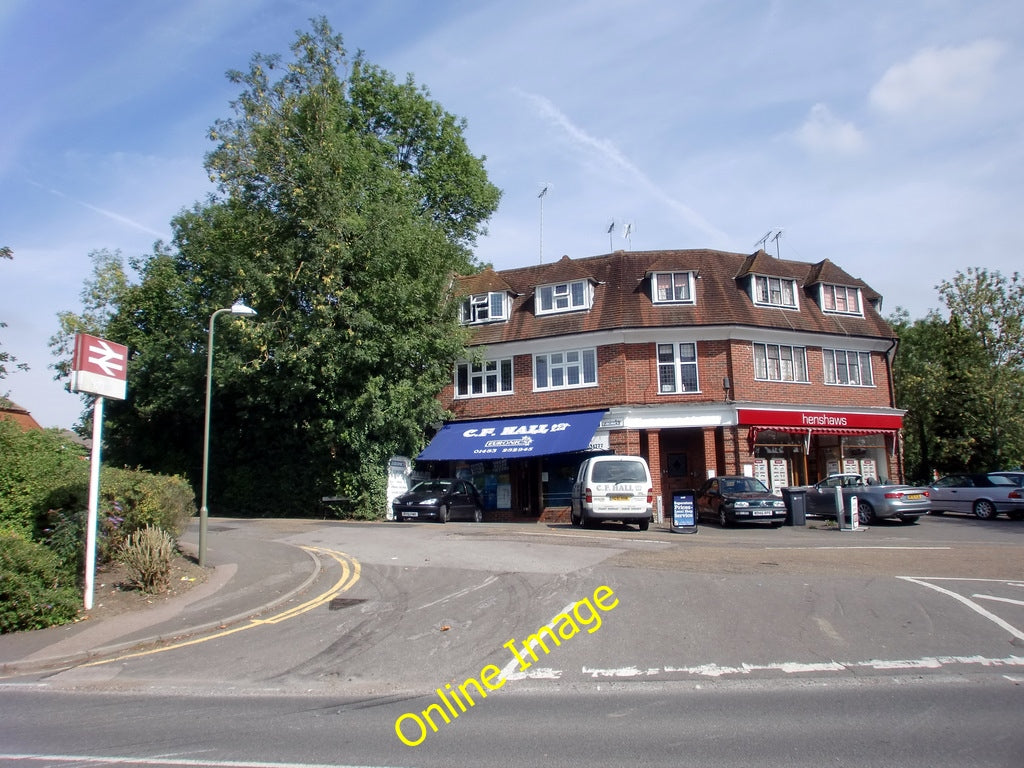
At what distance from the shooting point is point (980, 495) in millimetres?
24594

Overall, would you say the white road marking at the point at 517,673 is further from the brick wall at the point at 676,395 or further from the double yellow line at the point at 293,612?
the brick wall at the point at 676,395

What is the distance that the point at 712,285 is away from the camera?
2884 centimetres

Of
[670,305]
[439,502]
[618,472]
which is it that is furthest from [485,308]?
[618,472]

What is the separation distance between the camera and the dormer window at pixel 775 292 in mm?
29047

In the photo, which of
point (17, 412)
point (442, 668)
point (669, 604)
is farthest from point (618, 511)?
point (17, 412)

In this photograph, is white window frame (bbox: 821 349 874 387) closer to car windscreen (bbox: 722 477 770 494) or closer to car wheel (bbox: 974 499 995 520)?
car wheel (bbox: 974 499 995 520)

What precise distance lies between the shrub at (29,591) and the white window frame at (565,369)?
2023 cm

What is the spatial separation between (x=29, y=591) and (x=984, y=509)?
26.6m

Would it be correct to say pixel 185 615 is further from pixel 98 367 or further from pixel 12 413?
pixel 12 413

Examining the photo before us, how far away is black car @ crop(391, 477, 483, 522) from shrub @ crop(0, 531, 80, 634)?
15.0m

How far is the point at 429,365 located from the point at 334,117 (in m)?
10.0

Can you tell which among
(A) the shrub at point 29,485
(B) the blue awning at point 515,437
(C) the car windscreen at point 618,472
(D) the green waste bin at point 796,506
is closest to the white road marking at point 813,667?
(A) the shrub at point 29,485

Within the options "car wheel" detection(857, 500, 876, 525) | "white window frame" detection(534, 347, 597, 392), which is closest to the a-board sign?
"car wheel" detection(857, 500, 876, 525)

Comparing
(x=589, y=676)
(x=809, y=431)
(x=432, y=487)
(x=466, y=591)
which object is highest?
(x=809, y=431)
